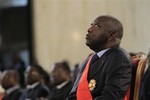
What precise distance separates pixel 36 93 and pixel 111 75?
10.7ft

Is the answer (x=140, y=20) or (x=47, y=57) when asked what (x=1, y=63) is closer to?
(x=47, y=57)

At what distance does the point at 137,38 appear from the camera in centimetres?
948

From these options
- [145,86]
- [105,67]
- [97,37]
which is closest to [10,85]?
[97,37]

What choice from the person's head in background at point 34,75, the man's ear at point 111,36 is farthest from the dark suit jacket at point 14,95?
the man's ear at point 111,36

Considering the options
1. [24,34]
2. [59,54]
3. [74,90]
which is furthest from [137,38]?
[74,90]

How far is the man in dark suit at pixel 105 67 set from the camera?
371cm

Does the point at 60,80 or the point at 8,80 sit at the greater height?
the point at 60,80

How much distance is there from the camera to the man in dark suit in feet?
12.2

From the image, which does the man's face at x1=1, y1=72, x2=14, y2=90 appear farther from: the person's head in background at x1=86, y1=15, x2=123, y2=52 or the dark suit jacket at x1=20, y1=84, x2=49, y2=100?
the person's head in background at x1=86, y1=15, x2=123, y2=52

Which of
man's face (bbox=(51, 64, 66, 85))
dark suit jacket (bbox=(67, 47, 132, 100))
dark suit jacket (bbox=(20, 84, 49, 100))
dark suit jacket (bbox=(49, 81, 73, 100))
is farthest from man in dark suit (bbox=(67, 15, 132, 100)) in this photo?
dark suit jacket (bbox=(20, 84, 49, 100))

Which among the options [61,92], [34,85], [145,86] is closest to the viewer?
[145,86]

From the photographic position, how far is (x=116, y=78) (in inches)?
146

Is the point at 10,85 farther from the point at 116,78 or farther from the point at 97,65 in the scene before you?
the point at 116,78

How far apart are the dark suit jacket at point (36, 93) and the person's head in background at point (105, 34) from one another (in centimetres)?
296
